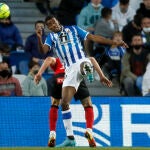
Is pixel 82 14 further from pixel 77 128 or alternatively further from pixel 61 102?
pixel 61 102

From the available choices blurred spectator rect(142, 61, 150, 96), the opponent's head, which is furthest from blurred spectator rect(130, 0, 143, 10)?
the opponent's head

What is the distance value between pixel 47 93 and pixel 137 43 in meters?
1.98

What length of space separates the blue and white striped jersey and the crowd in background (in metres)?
2.87

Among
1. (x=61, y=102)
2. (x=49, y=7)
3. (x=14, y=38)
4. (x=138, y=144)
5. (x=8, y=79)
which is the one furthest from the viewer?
(x=49, y=7)

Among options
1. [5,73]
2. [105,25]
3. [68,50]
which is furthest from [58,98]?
[105,25]

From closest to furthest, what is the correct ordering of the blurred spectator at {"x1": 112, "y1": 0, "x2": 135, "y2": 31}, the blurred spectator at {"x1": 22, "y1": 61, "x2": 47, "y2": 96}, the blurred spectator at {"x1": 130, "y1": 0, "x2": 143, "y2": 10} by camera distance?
1. the blurred spectator at {"x1": 22, "y1": 61, "x2": 47, "y2": 96}
2. the blurred spectator at {"x1": 112, "y1": 0, "x2": 135, "y2": 31}
3. the blurred spectator at {"x1": 130, "y1": 0, "x2": 143, "y2": 10}

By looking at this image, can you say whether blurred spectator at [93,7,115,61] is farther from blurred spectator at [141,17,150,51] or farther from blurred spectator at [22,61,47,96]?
blurred spectator at [22,61,47,96]

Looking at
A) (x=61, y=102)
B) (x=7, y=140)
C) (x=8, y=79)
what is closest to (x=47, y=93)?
(x=8, y=79)

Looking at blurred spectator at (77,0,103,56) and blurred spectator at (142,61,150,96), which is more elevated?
blurred spectator at (77,0,103,56)

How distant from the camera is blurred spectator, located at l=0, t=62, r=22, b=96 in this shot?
16016mm

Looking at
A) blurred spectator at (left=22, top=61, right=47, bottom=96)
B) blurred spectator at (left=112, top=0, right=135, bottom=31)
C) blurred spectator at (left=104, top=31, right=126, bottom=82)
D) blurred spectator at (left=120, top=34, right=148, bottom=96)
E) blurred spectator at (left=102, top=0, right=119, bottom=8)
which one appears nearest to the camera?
blurred spectator at (left=22, top=61, right=47, bottom=96)

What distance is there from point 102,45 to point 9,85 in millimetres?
2408

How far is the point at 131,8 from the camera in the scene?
1830 cm

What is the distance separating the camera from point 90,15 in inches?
717
